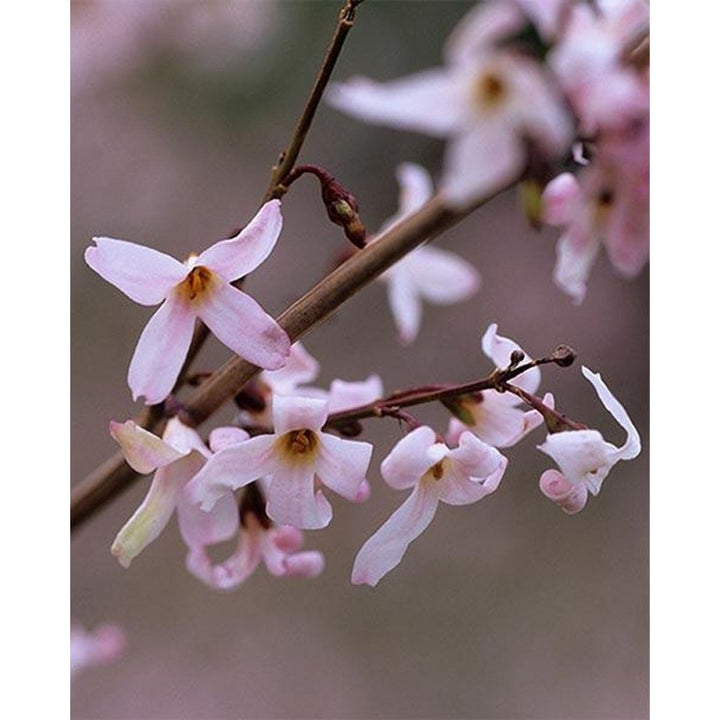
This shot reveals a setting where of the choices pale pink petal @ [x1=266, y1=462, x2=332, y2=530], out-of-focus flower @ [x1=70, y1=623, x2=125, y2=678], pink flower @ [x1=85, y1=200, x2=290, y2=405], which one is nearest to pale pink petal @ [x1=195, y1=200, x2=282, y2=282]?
pink flower @ [x1=85, y1=200, x2=290, y2=405]

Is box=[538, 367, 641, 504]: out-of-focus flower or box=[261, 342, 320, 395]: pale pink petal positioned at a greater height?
box=[261, 342, 320, 395]: pale pink petal

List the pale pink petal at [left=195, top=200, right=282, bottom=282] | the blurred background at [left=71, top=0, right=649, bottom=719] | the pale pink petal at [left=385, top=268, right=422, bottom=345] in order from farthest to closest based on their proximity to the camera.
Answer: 1. the blurred background at [left=71, top=0, right=649, bottom=719]
2. the pale pink petal at [left=385, top=268, right=422, bottom=345]
3. the pale pink petal at [left=195, top=200, right=282, bottom=282]

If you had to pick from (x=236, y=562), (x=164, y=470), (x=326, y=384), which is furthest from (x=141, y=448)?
(x=326, y=384)

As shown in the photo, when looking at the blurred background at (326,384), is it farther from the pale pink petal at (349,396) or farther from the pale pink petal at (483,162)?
the pale pink petal at (483,162)

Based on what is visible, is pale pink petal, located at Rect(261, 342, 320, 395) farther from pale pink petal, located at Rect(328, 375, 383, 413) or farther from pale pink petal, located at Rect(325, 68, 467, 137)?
pale pink petal, located at Rect(325, 68, 467, 137)
